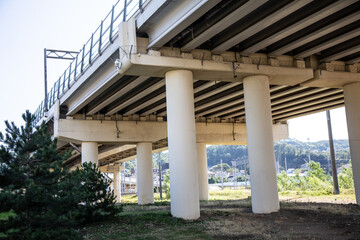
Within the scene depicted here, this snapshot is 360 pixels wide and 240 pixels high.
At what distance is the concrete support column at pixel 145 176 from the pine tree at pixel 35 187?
20.2 metres

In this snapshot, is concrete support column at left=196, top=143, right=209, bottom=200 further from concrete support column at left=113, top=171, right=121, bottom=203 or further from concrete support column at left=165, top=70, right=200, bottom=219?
concrete support column at left=113, top=171, right=121, bottom=203

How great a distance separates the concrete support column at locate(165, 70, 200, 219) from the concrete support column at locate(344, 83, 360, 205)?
341 inches

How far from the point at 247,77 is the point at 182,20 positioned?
16.7 feet

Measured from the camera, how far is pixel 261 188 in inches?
625

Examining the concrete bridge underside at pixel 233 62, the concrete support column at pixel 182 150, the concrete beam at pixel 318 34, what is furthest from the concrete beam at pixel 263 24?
the concrete beam at pixel 318 34

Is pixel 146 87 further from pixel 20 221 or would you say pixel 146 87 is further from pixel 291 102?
pixel 20 221

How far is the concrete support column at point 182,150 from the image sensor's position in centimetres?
1461

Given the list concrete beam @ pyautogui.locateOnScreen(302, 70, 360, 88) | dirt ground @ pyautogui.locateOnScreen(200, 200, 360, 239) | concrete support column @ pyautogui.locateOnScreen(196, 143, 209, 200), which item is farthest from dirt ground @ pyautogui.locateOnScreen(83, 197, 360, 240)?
concrete support column @ pyautogui.locateOnScreen(196, 143, 209, 200)

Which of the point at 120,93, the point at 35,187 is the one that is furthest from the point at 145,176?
the point at 35,187

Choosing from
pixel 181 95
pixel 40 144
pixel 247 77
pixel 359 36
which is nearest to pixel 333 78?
pixel 359 36

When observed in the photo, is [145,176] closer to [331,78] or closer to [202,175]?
[202,175]

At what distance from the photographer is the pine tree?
8.03 meters

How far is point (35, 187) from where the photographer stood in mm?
7934

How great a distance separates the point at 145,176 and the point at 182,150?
14793mm
